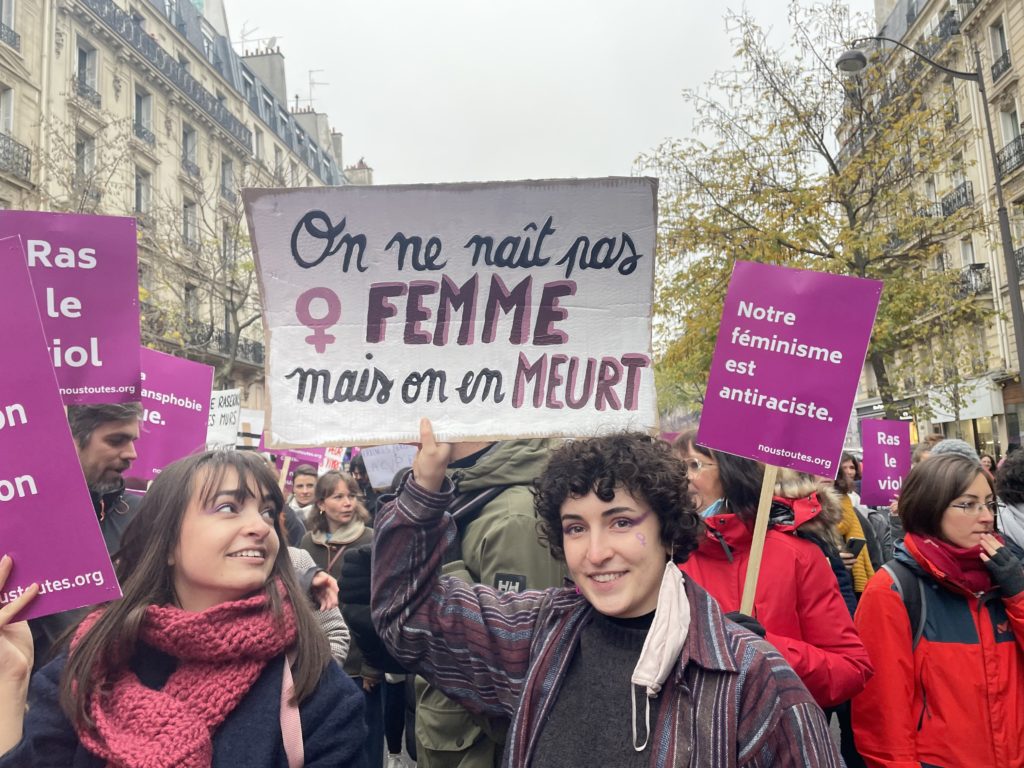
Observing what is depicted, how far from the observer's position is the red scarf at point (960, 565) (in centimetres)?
284

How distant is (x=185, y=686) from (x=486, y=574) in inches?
42.4

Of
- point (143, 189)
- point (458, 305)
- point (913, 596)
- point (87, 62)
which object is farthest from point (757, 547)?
point (143, 189)

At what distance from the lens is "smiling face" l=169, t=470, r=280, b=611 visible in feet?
6.79

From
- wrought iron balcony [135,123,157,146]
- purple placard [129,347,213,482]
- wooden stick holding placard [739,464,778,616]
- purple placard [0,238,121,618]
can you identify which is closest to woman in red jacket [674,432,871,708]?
wooden stick holding placard [739,464,778,616]

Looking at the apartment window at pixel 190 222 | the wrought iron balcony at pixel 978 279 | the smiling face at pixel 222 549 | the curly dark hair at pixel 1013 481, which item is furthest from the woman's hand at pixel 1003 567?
the wrought iron balcony at pixel 978 279

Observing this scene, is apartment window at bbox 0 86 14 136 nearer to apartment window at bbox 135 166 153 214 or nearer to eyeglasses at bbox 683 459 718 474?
apartment window at bbox 135 166 153 214

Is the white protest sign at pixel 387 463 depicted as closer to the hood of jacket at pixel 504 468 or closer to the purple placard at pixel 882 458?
the hood of jacket at pixel 504 468

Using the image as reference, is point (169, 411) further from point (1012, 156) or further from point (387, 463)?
point (1012, 156)

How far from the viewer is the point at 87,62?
26.2m

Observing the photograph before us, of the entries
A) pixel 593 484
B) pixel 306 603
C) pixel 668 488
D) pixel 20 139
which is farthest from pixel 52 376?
pixel 20 139

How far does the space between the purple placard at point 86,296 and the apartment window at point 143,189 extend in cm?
2707

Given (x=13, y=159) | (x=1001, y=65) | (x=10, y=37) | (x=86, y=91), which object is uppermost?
(x=1001, y=65)

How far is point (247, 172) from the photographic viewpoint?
35531 millimetres

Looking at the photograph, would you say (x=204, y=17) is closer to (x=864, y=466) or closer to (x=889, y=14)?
(x=889, y=14)
